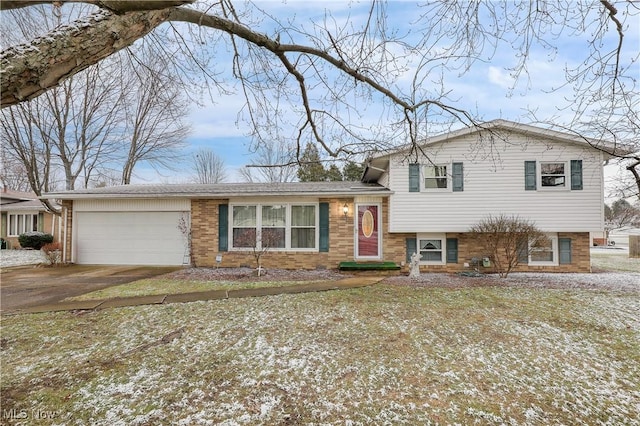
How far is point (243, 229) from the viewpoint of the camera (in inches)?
425

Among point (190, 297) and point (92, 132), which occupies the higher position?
point (92, 132)

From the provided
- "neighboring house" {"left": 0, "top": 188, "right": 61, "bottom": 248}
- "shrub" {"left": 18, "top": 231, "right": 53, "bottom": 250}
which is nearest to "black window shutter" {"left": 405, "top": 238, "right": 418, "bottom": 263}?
"shrub" {"left": 18, "top": 231, "right": 53, "bottom": 250}

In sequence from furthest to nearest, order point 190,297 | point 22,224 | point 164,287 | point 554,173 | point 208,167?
point 208,167
point 22,224
point 554,173
point 164,287
point 190,297

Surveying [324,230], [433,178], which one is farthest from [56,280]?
[433,178]

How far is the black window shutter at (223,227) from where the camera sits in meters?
10.7

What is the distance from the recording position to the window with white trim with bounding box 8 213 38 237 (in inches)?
734

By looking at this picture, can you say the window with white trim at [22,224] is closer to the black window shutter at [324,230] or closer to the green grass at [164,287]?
the green grass at [164,287]

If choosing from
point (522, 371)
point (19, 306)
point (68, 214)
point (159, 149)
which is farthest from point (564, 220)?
point (159, 149)

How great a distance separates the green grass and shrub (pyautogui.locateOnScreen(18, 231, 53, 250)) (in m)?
14.5

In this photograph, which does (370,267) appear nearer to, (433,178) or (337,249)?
(337,249)

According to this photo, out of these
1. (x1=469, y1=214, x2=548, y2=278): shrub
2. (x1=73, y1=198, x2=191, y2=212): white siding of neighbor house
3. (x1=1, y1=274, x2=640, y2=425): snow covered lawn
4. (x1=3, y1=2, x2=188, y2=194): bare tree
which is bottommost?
(x1=1, y1=274, x2=640, y2=425): snow covered lawn

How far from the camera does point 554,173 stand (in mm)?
9539

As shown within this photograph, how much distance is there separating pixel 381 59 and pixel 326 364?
13.5 ft

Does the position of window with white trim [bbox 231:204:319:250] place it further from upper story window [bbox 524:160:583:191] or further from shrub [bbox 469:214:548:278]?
upper story window [bbox 524:160:583:191]
